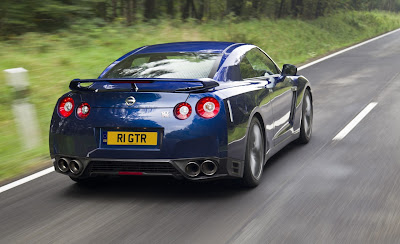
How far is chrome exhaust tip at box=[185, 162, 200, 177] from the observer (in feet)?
17.8

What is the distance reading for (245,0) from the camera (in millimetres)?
36062

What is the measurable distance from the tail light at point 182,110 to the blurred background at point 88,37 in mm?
2568

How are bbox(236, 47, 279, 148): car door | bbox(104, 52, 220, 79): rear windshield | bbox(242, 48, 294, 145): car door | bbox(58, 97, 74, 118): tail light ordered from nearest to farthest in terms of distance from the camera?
bbox(58, 97, 74, 118): tail light < bbox(104, 52, 220, 79): rear windshield < bbox(236, 47, 279, 148): car door < bbox(242, 48, 294, 145): car door

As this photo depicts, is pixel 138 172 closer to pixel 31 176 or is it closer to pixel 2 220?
pixel 2 220

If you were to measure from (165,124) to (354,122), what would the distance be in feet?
17.2

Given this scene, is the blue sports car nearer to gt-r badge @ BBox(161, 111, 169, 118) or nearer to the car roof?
→ gt-r badge @ BBox(161, 111, 169, 118)

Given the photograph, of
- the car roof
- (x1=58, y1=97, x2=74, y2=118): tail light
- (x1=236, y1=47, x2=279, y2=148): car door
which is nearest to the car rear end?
(x1=58, y1=97, x2=74, y2=118): tail light

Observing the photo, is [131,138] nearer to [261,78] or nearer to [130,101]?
[130,101]

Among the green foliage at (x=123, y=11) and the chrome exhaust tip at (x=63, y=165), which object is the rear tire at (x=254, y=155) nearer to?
the chrome exhaust tip at (x=63, y=165)

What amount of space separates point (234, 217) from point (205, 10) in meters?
29.2

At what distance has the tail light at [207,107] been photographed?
542cm

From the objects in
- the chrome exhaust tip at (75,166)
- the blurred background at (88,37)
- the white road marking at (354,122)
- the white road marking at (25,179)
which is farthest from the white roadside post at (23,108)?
the white road marking at (354,122)

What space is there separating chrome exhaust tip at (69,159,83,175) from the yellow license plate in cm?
37

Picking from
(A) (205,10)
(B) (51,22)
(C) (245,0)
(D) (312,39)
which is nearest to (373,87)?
(B) (51,22)
